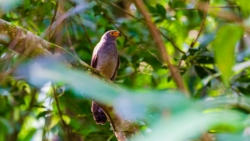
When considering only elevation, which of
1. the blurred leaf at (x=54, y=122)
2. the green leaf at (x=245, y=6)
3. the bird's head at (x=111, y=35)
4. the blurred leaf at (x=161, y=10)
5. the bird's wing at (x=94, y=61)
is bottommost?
the blurred leaf at (x=54, y=122)


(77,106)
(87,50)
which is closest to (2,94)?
(77,106)

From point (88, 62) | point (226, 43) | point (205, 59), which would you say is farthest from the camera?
point (88, 62)

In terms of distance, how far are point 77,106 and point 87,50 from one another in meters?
0.53

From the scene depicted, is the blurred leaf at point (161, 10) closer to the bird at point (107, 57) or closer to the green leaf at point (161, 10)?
the green leaf at point (161, 10)

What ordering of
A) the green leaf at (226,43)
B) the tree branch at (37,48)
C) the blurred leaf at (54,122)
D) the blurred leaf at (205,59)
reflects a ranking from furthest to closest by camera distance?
the blurred leaf at (54,122) → the blurred leaf at (205,59) → the tree branch at (37,48) → the green leaf at (226,43)

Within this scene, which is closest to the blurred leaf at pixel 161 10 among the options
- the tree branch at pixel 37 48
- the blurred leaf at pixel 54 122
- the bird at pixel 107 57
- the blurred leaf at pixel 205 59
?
the bird at pixel 107 57

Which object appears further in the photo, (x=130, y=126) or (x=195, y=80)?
(x=195, y=80)

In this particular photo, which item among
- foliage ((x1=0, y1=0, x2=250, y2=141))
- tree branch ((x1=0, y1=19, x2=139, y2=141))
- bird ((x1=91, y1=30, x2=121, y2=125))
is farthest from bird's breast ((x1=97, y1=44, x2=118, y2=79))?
tree branch ((x1=0, y1=19, x2=139, y2=141))

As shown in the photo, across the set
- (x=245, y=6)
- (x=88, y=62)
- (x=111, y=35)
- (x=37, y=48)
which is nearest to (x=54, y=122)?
(x=88, y=62)

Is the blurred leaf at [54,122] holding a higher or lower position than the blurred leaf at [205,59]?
lower

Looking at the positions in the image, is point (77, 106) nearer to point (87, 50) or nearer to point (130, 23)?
point (87, 50)

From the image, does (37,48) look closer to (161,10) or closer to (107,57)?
(107,57)

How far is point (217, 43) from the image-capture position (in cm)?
61

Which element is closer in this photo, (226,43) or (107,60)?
(226,43)
